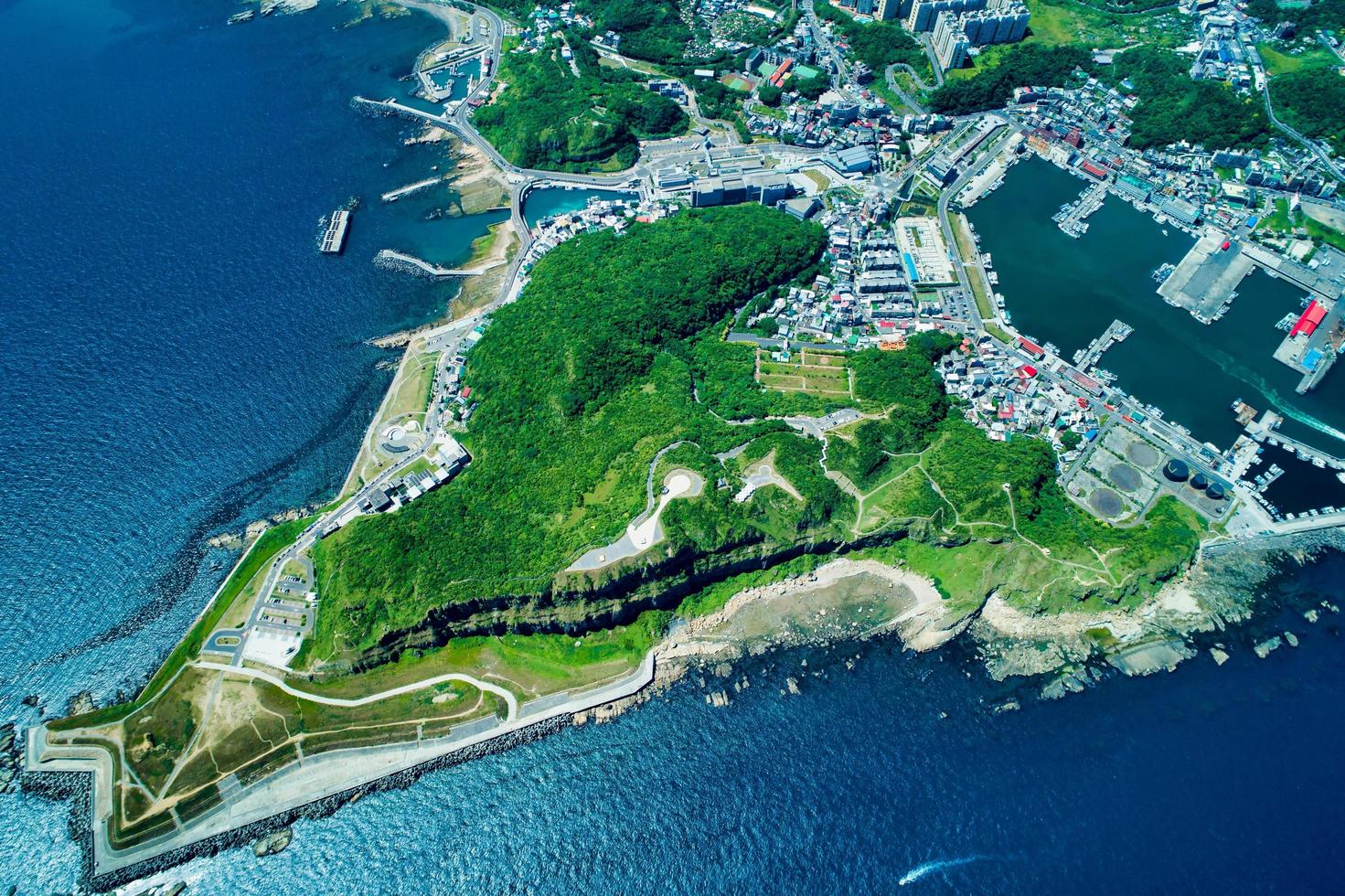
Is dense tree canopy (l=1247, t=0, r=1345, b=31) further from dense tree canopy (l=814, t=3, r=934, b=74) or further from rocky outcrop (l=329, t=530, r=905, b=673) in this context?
rocky outcrop (l=329, t=530, r=905, b=673)

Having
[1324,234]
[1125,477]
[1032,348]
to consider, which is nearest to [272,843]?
[1125,477]

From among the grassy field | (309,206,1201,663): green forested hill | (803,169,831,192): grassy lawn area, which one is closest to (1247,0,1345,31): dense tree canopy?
(803,169,831,192): grassy lawn area

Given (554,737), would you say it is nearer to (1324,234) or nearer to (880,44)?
(1324,234)

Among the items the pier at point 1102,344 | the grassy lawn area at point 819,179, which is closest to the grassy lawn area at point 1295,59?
the pier at point 1102,344

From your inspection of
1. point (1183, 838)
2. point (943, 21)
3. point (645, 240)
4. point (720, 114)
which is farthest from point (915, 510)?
point (943, 21)

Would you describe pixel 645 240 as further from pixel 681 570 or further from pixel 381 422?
pixel 681 570

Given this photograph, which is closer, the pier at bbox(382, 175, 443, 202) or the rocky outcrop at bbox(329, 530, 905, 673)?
the rocky outcrop at bbox(329, 530, 905, 673)

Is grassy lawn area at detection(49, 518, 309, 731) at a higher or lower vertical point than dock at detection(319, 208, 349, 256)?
lower
